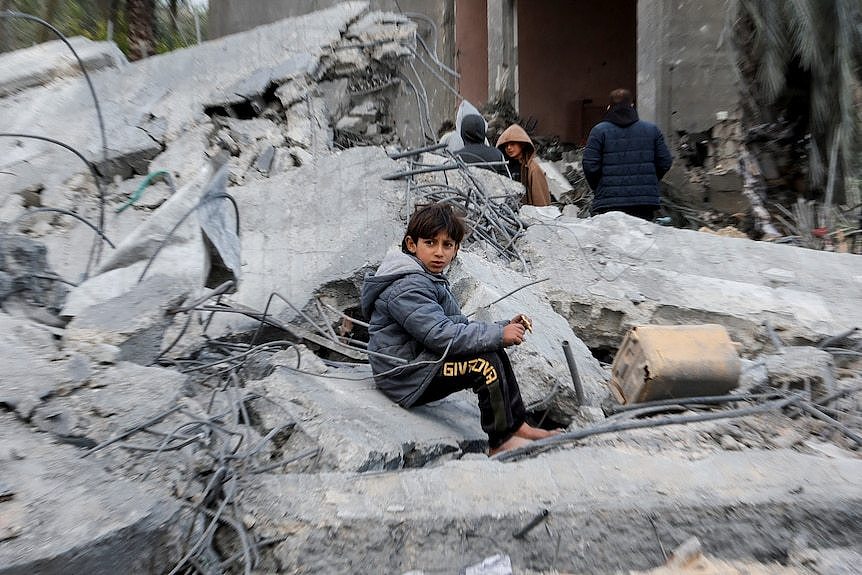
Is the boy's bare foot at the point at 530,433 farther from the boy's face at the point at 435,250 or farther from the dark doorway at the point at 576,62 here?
the dark doorway at the point at 576,62

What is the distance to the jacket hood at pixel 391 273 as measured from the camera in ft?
9.83

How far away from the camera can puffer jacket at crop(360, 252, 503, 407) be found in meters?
2.81

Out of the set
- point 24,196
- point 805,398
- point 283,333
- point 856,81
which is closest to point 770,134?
point 856,81

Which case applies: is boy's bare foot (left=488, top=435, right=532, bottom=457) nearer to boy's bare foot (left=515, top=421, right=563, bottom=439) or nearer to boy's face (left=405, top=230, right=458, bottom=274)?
boy's bare foot (left=515, top=421, right=563, bottom=439)

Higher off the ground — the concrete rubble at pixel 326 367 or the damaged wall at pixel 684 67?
the damaged wall at pixel 684 67

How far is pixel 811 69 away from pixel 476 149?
3.40m

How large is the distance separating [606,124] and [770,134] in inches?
94.7

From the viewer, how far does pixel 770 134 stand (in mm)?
7145

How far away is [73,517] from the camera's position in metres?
1.58

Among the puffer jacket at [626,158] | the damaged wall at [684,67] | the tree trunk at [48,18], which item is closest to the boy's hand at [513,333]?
the puffer jacket at [626,158]

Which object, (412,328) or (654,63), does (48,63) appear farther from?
(654,63)

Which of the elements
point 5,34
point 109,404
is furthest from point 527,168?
point 5,34

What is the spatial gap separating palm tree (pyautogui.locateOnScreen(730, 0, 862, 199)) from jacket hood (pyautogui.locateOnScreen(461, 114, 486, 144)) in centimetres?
291

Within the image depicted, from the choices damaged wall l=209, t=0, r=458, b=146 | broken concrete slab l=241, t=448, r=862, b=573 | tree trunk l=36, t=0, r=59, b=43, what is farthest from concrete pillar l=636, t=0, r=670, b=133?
tree trunk l=36, t=0, r=59, b=43
